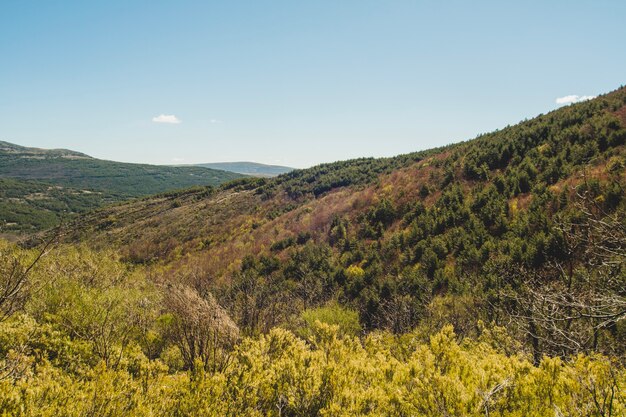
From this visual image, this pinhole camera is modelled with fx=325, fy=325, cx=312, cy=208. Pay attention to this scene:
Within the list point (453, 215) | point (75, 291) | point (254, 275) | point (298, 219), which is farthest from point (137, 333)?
point (298, 219)

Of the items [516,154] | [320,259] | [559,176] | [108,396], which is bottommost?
[320,259]

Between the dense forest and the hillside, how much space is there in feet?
0.71

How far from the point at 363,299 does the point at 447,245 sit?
29.7 ft

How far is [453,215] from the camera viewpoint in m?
32.2

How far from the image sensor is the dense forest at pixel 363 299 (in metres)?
5.63

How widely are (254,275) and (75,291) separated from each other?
24.9 m

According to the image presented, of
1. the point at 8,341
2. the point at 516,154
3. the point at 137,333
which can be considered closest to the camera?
the point at 8,341

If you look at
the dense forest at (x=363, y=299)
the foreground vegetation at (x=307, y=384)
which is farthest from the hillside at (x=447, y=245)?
the foreground vegetation at (x=307, y=384)

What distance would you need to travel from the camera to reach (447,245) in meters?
29.5

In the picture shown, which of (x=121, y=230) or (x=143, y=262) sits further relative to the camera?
(x=121, y=230)

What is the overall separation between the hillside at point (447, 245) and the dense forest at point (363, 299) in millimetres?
218

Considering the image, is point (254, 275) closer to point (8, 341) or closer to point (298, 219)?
point (298, 219)

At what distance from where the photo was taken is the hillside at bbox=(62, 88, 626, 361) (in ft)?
54.9

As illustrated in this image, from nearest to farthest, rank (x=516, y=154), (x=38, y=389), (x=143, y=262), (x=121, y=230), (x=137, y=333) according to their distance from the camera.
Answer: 1. (x=38, y=389)
2. (x=137, y=333)
3. (x=516, y=154)
4. (x=143, y=262)
5. (x=121, y=230)
